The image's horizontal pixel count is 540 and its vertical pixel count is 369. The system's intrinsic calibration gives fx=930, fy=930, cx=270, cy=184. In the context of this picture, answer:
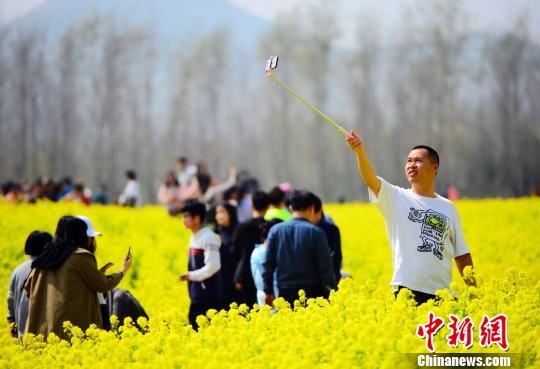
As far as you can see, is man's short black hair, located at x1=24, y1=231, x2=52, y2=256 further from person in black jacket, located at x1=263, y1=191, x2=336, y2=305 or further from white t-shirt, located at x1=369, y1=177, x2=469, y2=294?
white t-shirt, located at x1=369, y1=177, x2=469, y2=294

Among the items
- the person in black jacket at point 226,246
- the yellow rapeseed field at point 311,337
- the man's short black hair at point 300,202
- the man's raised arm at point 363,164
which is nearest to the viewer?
the yellow rapeseed field at point 311,337

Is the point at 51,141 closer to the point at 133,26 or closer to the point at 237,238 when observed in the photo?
the point at 133,26

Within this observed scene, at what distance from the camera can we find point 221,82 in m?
55.7

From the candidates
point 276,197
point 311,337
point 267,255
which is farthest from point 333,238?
point 311,337

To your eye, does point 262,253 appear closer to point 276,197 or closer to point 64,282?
point 276,197

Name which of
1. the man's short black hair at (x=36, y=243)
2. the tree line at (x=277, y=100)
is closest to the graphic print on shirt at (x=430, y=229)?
the man's short black hair at (x=36, y=243)

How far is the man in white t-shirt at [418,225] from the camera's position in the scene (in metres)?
6.09

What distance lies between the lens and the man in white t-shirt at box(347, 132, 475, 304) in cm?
609

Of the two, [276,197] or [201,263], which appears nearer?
[201,263]

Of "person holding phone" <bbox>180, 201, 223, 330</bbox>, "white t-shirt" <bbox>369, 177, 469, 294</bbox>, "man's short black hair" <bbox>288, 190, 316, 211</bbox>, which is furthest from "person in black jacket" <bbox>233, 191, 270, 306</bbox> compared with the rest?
"white t-shirt" <bbox>369, 177, 469, 294</bbox>

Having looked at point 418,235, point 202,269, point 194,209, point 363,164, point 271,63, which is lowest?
point 202,269

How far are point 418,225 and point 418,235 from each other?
7 cm

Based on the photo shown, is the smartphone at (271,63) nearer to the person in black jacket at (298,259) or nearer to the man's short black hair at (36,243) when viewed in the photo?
the person in black jacket at (298,259)

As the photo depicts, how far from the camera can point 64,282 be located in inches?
268
